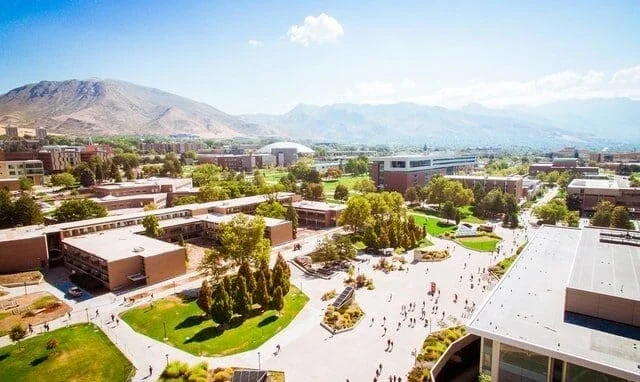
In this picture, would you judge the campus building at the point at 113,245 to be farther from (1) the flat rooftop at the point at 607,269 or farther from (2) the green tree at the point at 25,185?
(2) the green tree at the point at 25,185

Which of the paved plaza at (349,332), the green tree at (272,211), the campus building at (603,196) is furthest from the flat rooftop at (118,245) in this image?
the campus building at (603,196)

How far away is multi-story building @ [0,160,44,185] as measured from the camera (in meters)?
108

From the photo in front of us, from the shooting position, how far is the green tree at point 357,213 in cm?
6550

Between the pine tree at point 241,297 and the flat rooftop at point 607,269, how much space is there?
1034 inches

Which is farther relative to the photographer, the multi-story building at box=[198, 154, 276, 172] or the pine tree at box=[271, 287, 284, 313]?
the multi-story building at box=[198, 154, 276, 172]

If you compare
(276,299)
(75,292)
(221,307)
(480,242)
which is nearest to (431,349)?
(276,299)

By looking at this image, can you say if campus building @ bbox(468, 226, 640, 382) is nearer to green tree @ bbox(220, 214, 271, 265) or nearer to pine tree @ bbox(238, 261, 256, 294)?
pine tree @ bbox(238, 261, 256, 294)

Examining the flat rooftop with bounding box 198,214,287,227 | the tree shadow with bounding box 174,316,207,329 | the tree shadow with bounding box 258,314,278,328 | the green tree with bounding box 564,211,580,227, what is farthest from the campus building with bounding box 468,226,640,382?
the green tree with bounding box 564,211,580,227

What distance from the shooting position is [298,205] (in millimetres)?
80188

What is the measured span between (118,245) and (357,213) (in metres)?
36.6

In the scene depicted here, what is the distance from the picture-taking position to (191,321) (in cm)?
3631

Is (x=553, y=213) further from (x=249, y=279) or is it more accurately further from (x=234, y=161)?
(x=234, y=161)

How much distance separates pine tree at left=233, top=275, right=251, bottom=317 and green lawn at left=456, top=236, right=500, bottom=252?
4072 centimetres

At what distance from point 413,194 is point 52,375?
83.3m
